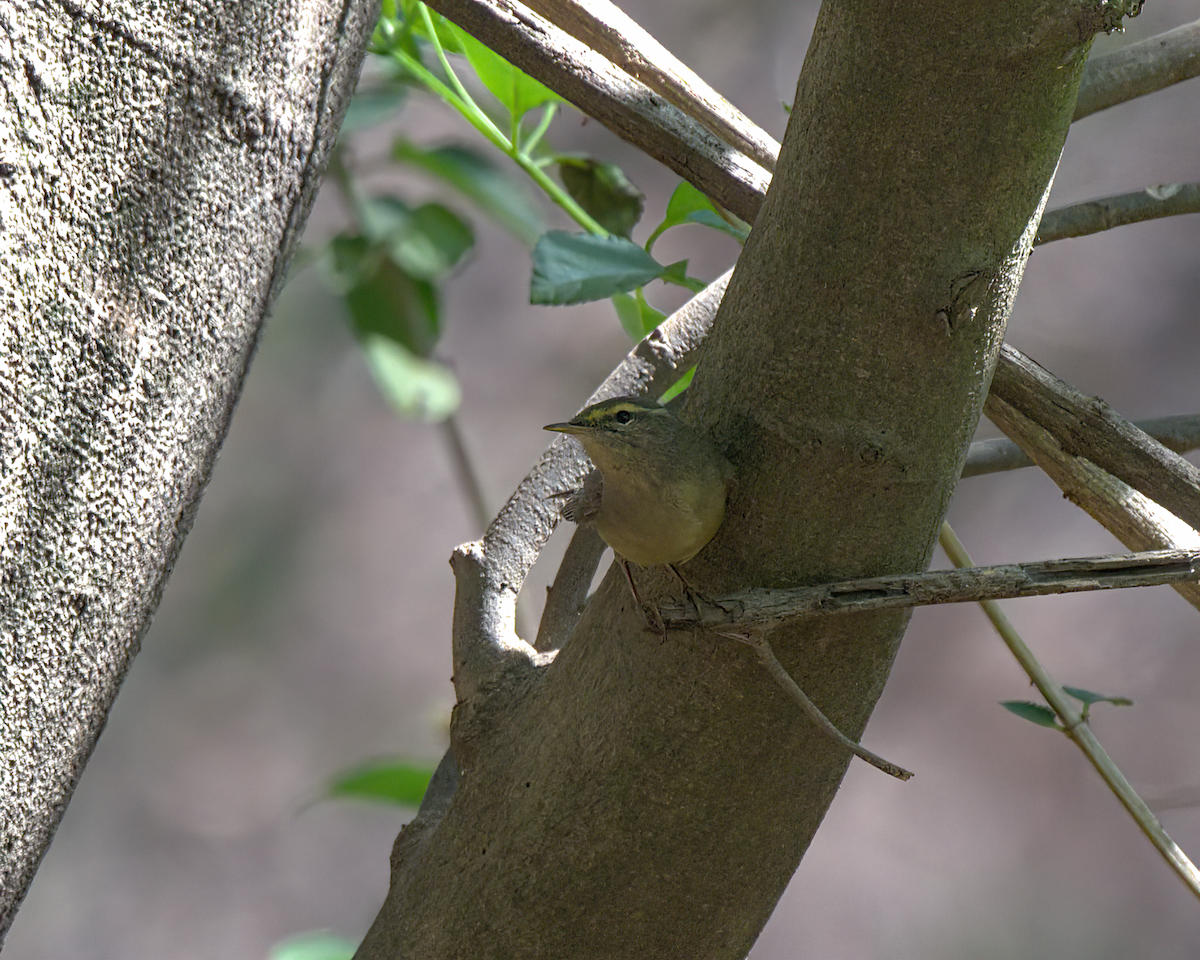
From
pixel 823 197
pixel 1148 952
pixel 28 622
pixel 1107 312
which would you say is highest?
pixel 1107 312

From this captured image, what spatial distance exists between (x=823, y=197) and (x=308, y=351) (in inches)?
135

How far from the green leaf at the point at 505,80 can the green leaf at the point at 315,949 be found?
40.0 inches

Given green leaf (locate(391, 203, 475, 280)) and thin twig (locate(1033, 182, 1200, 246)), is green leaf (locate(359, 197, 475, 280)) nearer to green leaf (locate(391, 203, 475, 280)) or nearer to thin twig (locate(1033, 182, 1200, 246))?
green leaf (locate(391, 203, 475, 280))

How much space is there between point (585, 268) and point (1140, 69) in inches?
18.6

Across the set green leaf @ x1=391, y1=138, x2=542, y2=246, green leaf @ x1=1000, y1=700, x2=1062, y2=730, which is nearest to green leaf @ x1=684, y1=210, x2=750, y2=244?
green leaf @ x1=1000, y1=700, x2=1062, y2=730

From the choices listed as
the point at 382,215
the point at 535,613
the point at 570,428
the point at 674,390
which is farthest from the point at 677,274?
the point at 535,613

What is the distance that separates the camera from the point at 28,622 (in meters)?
0.59

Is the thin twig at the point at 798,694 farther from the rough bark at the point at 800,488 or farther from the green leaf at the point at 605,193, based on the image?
the green leaf at the point at 605,193

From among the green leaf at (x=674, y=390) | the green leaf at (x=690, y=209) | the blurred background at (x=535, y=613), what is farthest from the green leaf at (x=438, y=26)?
the blurred background at (x=535, y=613)

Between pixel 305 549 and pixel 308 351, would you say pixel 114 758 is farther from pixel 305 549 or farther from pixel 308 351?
pixel 308 351

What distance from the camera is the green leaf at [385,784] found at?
1310 millimetres

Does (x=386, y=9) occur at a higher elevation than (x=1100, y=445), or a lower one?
higher

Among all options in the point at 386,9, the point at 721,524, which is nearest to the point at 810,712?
the point at 721,524

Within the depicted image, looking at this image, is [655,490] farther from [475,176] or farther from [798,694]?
[475,176]
